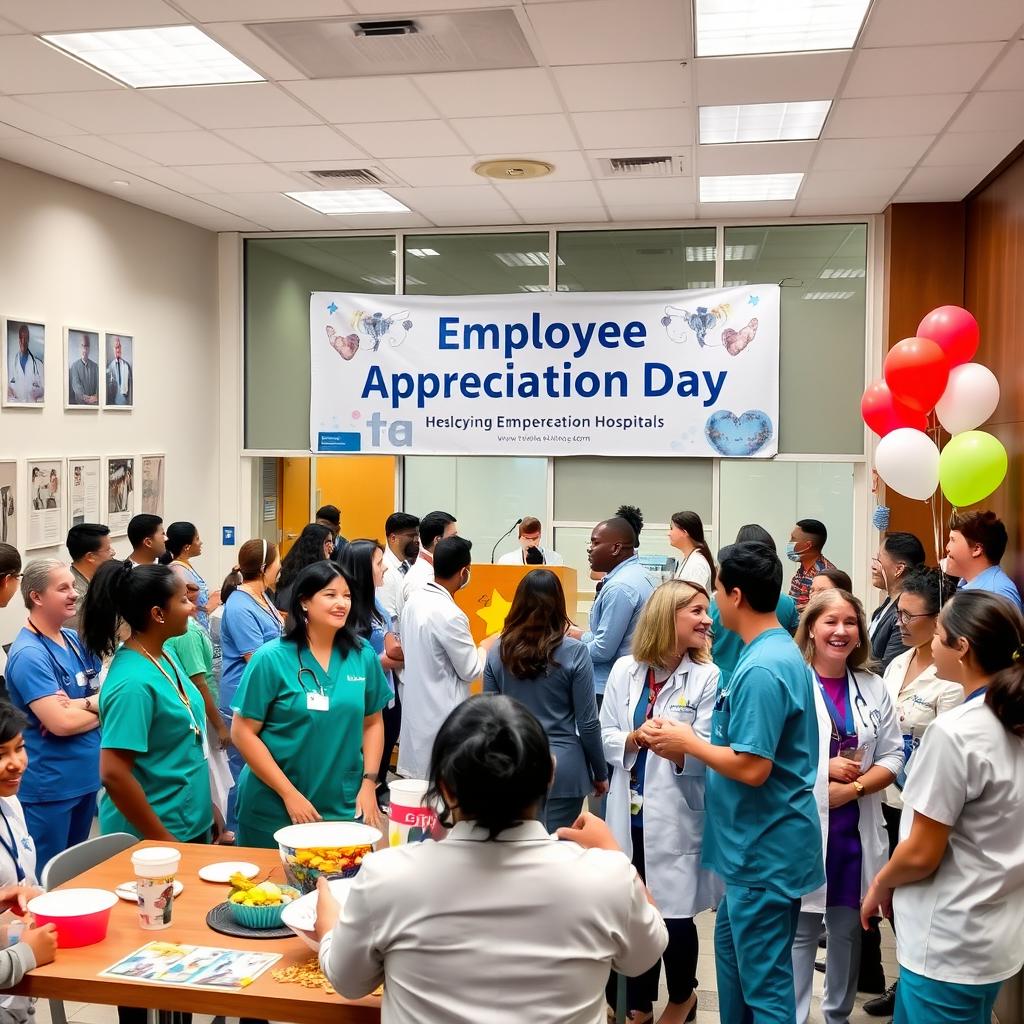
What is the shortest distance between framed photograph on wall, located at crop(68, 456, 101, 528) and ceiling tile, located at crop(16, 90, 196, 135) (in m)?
2.00

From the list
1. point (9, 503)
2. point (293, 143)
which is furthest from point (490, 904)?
point (9, 503)

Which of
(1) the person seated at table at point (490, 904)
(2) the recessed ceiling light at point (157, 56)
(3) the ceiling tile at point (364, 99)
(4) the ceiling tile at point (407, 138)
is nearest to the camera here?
(1) the person seated at table at point (490, 904)

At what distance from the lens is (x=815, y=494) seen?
24.8 feet

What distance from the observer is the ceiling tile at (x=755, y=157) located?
5430 mm

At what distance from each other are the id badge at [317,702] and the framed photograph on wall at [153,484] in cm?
461

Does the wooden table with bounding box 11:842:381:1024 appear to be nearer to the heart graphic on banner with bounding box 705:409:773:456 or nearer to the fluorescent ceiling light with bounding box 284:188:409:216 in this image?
the fluorescent ceiling light with bounding box 284:188:409:216

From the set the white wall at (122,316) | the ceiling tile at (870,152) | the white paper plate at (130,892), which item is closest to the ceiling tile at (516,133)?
the ceiling tile at (870,152)

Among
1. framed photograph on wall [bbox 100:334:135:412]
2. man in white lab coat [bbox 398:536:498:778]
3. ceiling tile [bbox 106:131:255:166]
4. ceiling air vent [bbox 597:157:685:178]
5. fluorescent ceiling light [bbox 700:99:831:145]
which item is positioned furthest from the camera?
framed photograph on wall [bbox 100:334:135:412]

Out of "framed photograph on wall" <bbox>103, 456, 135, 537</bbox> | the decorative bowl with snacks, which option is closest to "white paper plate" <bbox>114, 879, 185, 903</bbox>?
the decorative bowl with snacks

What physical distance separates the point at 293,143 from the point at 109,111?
92 cm

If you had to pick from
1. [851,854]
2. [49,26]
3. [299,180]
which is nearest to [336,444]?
[299,180]

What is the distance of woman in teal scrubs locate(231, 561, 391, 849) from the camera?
2902 mm

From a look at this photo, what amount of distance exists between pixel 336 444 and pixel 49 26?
4.42 meters

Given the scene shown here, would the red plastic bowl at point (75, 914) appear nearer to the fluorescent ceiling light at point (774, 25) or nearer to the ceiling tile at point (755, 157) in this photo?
the fluorescent ceiling light at point (774, 25)
